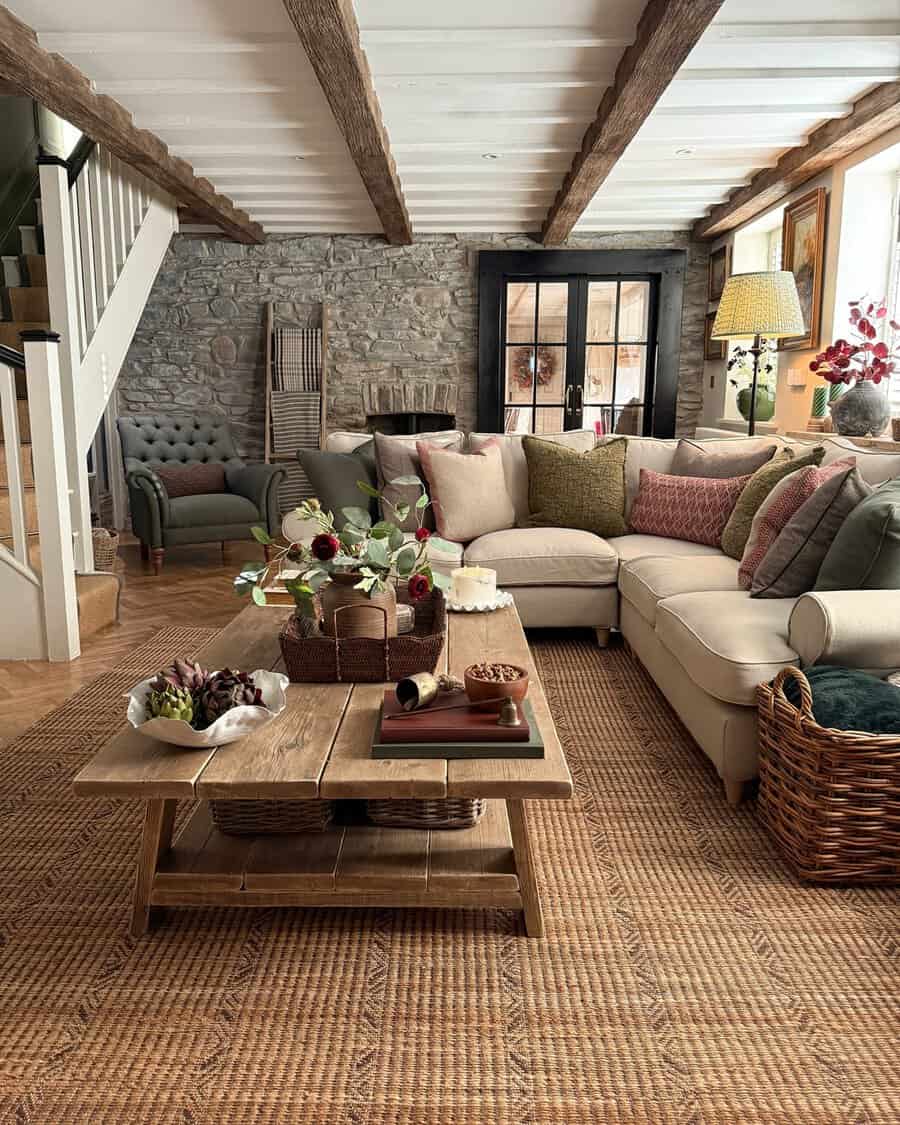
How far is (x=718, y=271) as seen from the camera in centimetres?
673

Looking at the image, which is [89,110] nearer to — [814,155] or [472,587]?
[472,587]

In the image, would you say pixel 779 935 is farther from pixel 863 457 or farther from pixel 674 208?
pixel 674 208

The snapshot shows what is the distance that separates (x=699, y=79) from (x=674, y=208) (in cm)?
274

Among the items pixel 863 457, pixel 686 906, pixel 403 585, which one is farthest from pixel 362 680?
pixel 863 457

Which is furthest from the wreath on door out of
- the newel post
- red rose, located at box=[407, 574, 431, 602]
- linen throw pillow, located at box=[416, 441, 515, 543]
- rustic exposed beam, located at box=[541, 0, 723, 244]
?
red rose, located at box=[407, 574, 431, 602]

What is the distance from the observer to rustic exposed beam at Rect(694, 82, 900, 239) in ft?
12.9

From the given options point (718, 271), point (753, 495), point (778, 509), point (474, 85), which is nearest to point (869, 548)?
point (778, 509)

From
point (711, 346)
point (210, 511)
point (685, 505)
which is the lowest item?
point (210, 511)

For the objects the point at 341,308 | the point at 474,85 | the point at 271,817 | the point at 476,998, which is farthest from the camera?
the point at 341,308

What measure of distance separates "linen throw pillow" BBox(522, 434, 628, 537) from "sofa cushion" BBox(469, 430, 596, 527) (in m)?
0.12

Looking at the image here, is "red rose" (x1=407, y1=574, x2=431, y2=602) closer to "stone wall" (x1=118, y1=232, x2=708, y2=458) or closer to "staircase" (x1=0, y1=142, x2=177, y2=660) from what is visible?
"staircase" (x1=0, y1=142, x2=177, y2=660)

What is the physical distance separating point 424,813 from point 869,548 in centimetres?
142

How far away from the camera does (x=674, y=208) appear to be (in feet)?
20.9

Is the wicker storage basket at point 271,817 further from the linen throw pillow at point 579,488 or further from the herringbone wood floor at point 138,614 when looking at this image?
the linen throw pillow at point 579,488
